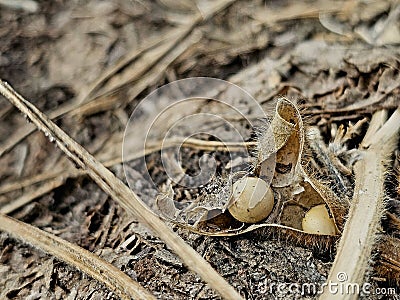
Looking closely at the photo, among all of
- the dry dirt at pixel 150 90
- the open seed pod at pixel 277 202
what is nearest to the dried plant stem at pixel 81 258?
the dry dirt at pixel 150 90

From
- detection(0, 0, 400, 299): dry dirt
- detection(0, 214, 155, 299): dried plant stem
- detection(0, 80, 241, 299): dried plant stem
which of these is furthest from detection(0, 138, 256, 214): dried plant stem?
detection(0, 80, 241, 299): dried plant stem

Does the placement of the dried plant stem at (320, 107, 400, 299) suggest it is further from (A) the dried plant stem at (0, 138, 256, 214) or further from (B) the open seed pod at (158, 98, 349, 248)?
(A) the dried plant stem at (0, 138, 256, 214)

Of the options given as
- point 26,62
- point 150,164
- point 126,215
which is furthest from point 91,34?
point 126,215

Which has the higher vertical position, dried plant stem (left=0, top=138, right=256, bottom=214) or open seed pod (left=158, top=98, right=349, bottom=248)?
dried plant stem (left=0, top=138, right=256, bottom=214)

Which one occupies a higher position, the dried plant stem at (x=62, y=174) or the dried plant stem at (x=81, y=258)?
the dried plant stem at (x=62, y=174)

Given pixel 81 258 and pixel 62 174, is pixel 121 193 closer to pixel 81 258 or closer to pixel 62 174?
pixel 81 258

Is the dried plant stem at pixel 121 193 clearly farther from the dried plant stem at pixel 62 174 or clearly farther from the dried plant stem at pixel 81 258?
the dried plant stem at pixel 62 174
